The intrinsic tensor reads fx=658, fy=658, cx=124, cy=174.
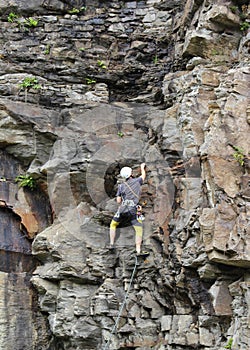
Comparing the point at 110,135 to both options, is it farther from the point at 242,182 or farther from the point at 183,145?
the point at 242,182

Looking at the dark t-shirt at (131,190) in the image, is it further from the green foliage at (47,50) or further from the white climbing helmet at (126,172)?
the green foliage at (47,50)

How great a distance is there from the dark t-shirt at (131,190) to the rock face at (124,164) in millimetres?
407

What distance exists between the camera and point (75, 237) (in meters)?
12.2

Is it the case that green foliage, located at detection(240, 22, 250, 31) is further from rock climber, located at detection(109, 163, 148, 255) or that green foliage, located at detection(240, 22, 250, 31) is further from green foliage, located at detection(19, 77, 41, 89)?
green foliage, located at detection(19, 77, 41, 89)

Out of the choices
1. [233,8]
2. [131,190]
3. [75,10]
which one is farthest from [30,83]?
[233,8]

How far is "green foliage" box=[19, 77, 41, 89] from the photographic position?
13.8 metres

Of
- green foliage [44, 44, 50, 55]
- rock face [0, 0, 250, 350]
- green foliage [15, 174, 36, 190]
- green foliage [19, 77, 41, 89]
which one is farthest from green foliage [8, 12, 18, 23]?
green foliage [15, 174, 36, 190]

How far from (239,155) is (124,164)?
109 inches

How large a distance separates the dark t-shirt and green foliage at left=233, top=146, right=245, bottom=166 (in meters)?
1.98

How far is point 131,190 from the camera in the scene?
Answer: 1177cm

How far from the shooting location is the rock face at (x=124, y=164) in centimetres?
1056

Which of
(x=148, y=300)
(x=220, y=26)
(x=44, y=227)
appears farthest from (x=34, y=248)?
(x=220, y=26)

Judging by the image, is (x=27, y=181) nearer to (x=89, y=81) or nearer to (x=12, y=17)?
(x=89, y=81)

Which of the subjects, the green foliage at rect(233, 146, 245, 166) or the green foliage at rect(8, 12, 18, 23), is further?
the green foliage at rect(8, 12, 18, 23)
